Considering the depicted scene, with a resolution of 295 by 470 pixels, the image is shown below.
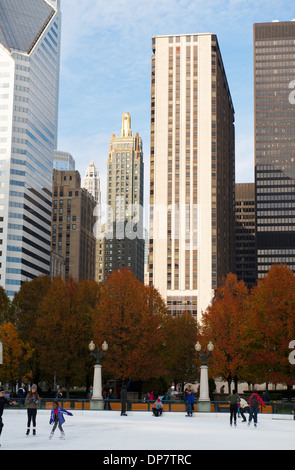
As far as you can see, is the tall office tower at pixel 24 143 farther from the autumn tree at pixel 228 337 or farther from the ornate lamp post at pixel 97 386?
the ornate lamp post at pixel 97 386

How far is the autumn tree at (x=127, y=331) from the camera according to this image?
56406mm

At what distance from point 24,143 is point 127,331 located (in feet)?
415

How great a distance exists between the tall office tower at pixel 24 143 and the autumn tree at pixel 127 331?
360 feet

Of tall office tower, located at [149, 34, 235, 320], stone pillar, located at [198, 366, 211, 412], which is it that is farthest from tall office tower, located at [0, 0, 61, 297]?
stone pillar, located at [198, 366, 211, 412]

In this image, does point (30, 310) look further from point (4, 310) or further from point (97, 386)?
point (97, 386)

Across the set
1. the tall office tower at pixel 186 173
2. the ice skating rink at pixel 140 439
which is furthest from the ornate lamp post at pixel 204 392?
the tall office tower at pixel 186 173

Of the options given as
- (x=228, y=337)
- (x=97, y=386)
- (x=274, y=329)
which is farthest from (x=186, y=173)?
(x=97, y=386)

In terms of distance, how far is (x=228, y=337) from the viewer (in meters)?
59.4

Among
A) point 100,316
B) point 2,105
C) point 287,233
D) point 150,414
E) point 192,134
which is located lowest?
point 150,414

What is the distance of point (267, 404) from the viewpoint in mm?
42375
